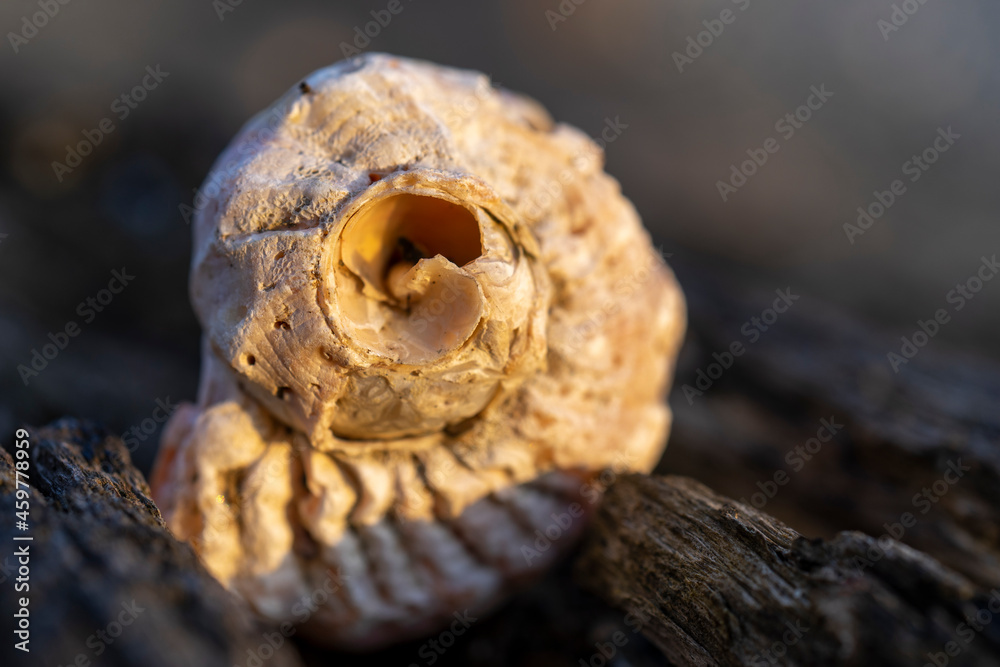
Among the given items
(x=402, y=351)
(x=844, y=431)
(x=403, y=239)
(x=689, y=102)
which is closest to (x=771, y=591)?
(x=402, y=351)

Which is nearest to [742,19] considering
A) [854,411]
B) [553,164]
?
[854,411]

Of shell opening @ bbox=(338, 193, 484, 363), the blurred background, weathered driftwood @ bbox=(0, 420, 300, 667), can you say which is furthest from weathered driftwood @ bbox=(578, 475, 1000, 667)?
the blurred background

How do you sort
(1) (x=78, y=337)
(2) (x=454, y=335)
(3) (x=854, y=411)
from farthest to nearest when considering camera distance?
(1) (x=78, y=337)
(3) (x=854, y=411)
(2) (x=454, y=335)

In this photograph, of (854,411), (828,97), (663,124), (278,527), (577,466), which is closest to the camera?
(278,527)

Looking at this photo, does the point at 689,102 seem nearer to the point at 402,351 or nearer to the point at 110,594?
the point at 402,351

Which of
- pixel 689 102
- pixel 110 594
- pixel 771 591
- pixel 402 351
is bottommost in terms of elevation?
pixel 110 594

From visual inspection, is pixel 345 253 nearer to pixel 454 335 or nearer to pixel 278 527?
pixel 454 335

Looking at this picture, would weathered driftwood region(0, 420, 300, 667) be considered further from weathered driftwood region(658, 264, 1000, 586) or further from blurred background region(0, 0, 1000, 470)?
blurred background region(0, 0, 1000, 470)
